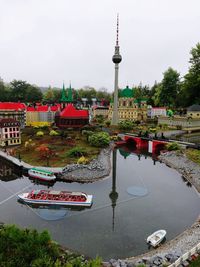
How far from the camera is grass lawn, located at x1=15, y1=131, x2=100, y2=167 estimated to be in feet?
140

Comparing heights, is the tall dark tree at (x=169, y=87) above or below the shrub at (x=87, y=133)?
above

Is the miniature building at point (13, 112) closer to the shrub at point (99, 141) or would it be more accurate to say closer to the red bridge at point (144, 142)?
the shrub at point (99, 141)

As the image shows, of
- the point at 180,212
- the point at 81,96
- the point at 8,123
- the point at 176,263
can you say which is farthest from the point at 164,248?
the point at 81,96

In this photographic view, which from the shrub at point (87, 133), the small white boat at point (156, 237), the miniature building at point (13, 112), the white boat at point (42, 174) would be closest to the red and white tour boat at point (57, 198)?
the white boat at point (42, 174)

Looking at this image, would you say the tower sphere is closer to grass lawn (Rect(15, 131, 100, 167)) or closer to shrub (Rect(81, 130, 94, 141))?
grass lawn (Rect(15, 131, 100, 167))

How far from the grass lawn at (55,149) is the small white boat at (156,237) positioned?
2219 cm

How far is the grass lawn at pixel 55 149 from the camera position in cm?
4271

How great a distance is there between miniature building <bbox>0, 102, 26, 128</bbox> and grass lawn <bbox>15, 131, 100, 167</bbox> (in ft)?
39.7

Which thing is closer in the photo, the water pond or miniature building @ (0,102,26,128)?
the water pond

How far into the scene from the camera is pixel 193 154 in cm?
4538

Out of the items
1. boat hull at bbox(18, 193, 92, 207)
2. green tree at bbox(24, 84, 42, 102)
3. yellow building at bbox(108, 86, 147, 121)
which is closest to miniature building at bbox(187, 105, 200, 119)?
yellow building at bbox(108, 86, 147, 121)

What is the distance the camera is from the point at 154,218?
84.2 feet

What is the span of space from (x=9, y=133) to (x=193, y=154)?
41147 mm

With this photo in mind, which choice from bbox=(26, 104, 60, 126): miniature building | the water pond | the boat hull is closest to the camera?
the water pond
